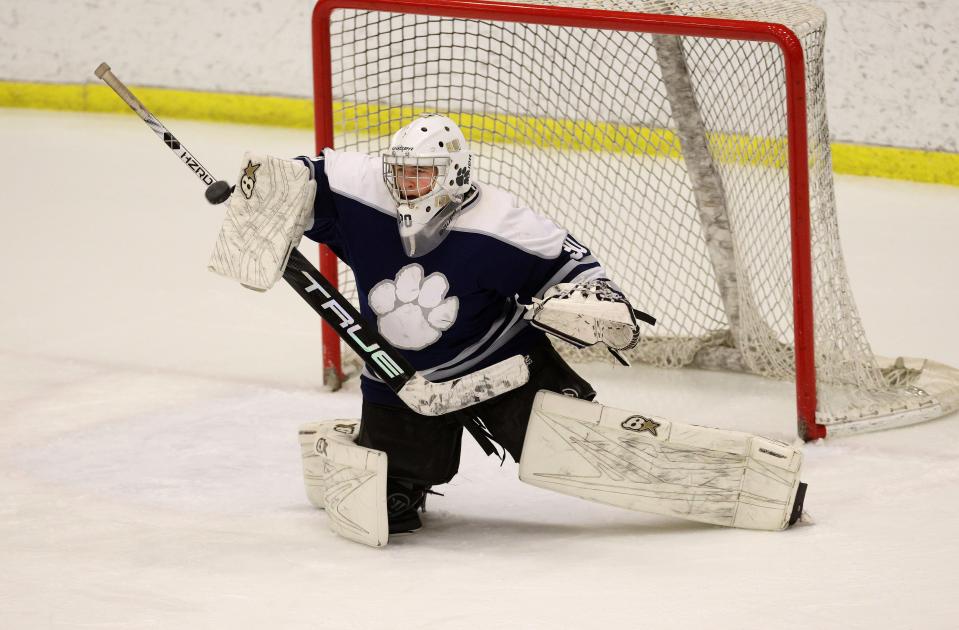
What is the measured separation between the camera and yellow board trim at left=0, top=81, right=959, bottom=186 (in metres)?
4.04

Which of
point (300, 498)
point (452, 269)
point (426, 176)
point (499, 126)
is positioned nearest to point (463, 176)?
point (426, 176)

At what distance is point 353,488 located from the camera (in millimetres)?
2633

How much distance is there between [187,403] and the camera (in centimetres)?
368

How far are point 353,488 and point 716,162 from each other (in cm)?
159

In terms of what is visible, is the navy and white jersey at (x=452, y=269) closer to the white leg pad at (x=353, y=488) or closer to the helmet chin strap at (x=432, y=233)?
the helmet chin strap at (x=432, y=233)

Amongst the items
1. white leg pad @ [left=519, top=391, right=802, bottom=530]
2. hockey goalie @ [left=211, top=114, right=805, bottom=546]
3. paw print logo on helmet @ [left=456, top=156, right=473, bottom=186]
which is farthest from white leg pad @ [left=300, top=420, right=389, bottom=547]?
paw print logo on helmet @ [left=456, top=156, right=473, bottom=186]

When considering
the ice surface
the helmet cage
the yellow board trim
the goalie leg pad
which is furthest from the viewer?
the yellow board trim

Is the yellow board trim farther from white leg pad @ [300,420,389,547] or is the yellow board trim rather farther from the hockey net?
white leg pad @ [300,420,389,547]

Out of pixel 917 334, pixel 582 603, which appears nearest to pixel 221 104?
pixel 917 334

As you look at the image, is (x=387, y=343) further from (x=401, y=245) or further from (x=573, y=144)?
(x=573, y=144)

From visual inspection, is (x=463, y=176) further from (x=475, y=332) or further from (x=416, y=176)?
(x=475, y=332)

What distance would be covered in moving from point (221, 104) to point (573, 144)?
3307 millimetres

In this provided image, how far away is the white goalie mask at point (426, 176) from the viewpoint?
2551 mm

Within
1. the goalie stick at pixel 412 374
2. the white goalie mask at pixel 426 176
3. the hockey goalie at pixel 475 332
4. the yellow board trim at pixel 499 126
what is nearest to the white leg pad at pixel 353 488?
the hockey goalie at pixel 475 332
